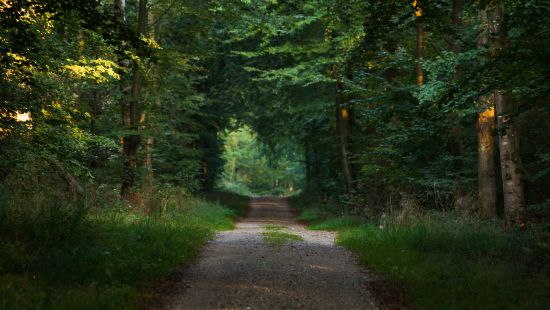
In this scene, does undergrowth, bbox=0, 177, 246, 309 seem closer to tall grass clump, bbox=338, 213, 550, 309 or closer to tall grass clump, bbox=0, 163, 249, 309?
tall grass clump, bbox=0, 163, 249, 309

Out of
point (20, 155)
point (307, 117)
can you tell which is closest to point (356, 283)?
point (20, 155)

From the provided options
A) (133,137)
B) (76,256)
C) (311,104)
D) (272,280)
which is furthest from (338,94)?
(76,256)

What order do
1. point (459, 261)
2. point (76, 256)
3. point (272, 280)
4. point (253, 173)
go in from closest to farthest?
point (76, 256), point (272, 280), point (459, 261), point (253, 173)

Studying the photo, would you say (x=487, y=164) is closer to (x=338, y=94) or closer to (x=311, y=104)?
(x=338, y=94)

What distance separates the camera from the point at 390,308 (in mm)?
6941

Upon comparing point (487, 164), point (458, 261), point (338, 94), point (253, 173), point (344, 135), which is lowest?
point (458, 261)

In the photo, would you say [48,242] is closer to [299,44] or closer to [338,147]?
[299,44]

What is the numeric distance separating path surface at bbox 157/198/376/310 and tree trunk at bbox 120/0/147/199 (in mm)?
4977

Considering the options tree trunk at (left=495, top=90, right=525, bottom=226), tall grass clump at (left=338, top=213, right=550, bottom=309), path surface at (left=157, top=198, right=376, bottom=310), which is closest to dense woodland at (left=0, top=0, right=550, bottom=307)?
tree trunk at (left=495, top=90, right=525, bottom=226)

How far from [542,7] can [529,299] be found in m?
4.21

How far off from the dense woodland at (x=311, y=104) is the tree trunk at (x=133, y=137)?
5 cm

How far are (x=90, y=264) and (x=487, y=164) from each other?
9.88 meters

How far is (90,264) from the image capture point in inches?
302

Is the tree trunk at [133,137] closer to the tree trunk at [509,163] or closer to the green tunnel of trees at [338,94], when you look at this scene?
the green tunnel of trees at [338,94]
